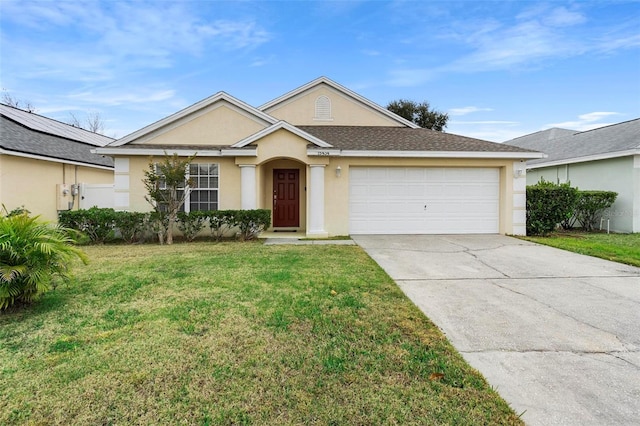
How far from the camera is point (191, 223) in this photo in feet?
35.3

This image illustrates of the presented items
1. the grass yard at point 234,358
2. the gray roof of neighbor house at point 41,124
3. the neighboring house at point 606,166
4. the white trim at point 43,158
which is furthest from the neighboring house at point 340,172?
the gray roof of neighbor house at point 41,124

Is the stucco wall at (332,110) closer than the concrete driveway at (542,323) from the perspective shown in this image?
No

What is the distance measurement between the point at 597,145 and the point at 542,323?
15.7m

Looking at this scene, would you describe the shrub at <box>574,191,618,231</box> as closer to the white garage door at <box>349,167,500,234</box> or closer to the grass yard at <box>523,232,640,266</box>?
the grass yard at <box>523,232,640,266</box>

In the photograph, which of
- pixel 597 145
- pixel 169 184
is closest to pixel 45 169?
pixel 169 184

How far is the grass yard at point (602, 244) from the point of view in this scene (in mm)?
8266

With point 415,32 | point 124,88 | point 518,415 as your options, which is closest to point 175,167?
point 518,415

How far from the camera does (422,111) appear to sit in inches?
1247

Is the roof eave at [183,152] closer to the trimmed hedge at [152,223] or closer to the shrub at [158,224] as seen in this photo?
the trimmed hedge at [152,223]

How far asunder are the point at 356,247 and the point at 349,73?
1574 cm

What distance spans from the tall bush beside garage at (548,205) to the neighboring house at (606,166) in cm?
319

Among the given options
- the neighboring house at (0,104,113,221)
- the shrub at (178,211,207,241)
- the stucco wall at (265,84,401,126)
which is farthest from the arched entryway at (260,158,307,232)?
the neighboring house at (0,104,113,221)

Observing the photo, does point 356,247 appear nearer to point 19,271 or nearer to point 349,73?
point 19,271

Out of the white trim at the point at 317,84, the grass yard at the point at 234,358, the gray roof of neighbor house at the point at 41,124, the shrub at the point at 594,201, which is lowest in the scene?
the grass yard at the point at 234,358
